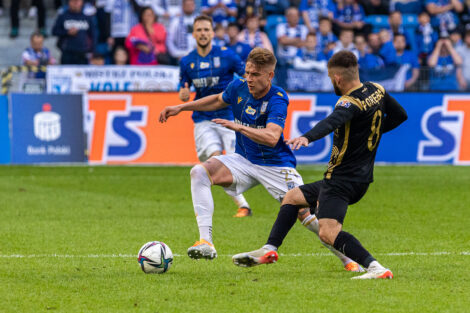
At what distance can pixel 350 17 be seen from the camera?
70.3 ft

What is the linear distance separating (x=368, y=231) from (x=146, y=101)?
8.35 meters

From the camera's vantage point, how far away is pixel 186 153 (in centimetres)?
1684

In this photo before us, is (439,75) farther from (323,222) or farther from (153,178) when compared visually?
(323,222)

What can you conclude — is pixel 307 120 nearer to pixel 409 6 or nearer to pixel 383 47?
pixel 383 47

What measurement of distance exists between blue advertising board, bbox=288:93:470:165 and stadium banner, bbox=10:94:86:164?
4354 mm

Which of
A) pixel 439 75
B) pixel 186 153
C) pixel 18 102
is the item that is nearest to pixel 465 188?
pixel 439 75

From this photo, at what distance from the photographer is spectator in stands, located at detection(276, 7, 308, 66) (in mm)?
19875

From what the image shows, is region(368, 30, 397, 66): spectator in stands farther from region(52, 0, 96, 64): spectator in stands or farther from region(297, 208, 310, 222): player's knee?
region(297, 208, 310, 222): player's knee

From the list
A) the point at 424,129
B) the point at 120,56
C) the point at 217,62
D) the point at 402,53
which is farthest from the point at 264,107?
the point at 402,53

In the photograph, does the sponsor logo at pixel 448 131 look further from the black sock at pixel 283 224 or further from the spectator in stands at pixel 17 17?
the black sock at pixel 283 224

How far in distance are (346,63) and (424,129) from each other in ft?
36.7

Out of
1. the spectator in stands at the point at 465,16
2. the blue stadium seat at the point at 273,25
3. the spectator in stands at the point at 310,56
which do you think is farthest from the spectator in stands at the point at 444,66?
the blue stadium seat at the point at 273,25

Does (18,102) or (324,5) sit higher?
(324,5)

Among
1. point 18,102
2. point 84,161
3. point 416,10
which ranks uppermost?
Answer: point 416,10
